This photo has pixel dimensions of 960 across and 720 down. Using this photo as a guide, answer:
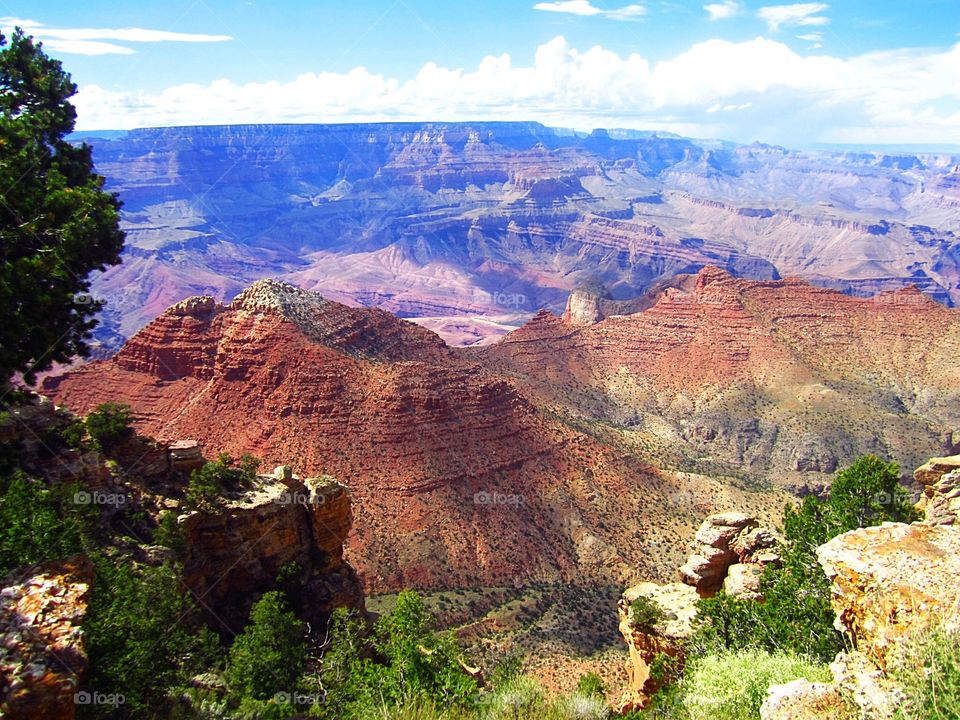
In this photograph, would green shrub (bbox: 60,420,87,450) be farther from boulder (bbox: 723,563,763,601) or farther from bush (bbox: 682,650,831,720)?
boulder (bbox: 723,563,763,601)

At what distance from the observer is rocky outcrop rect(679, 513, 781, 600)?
1275 inches

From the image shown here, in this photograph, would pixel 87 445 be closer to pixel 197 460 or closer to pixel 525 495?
pixel 197 460

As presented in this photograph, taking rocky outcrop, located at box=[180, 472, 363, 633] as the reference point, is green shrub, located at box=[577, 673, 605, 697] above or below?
below

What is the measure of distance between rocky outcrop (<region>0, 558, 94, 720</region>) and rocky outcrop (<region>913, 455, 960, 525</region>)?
104 ft

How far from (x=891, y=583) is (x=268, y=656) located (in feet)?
69.8

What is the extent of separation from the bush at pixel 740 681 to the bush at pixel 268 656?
14.7 metres

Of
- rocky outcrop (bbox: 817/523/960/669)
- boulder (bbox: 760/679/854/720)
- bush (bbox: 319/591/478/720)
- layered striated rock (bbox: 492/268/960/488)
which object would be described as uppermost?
rocky outcrop (bbox: 817/523/960/669)

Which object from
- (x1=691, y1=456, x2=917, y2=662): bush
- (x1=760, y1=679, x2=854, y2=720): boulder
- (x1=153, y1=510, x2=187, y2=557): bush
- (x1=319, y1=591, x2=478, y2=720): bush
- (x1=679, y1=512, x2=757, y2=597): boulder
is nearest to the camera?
(x1=760, y1=679, x2=854, y2=720): boulder

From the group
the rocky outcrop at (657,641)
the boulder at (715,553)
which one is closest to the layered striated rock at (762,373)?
the boulder at (715,553)

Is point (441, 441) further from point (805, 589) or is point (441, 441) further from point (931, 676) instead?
point (931, 676)

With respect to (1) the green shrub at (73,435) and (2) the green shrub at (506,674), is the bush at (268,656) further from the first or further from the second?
(1) the green shrub at (73,435)

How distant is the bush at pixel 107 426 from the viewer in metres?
31.6

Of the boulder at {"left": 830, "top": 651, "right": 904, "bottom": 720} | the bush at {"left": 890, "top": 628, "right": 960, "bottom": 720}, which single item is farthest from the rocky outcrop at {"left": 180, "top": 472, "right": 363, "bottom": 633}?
the bush at {"left": 890, "top": 628, "right": 960, "bottom": 720}

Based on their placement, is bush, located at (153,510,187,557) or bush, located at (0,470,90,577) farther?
bush, located at (153,510,187,557)
